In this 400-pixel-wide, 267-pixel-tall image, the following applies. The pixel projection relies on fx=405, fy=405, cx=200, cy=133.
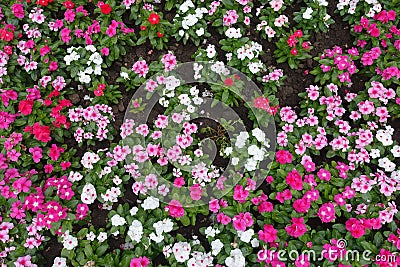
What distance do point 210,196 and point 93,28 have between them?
2.13m

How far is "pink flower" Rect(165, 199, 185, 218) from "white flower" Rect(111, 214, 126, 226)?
393mm

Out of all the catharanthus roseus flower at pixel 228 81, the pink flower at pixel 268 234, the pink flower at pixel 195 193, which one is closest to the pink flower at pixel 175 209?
the pink flower at pixel 195 193

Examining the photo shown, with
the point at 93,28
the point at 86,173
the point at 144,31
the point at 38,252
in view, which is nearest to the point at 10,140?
the point at 86,173

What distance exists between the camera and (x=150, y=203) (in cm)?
355

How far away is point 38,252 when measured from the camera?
3572 mm

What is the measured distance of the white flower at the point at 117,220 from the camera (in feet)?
11.6

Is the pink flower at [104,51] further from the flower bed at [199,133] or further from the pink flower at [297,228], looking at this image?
the pink flower at [297,228]

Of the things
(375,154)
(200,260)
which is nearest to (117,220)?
(200,260)

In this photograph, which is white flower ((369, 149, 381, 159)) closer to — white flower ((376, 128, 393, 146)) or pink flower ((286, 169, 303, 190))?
white flower ((376, 128, 393, 146))

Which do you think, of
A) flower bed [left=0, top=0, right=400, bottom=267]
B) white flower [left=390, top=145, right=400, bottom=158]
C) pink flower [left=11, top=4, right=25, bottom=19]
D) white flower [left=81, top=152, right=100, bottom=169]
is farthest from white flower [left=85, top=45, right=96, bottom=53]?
white flower [left=390, top=145, right=400, bottom=158]

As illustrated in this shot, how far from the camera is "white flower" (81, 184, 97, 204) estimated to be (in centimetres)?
357

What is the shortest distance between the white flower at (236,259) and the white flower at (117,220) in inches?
37.5

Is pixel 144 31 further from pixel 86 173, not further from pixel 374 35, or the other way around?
pixel 374 35

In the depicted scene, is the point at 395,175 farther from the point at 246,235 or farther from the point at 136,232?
the point at 136,232
